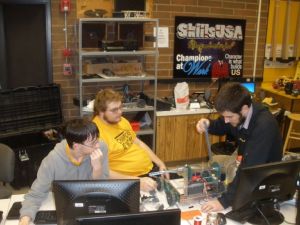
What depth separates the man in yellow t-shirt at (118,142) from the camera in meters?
2.71

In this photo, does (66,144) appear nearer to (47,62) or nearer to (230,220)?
(230,220)

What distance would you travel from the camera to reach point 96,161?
2.16 metres

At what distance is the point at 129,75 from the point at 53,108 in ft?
2.85

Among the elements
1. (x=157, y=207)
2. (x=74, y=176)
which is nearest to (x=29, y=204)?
(x=74, y=176)

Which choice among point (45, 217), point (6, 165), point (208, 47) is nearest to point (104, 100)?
point (6, 165)

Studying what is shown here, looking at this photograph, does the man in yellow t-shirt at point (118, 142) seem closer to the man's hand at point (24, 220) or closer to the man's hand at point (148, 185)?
the man's hand at point (148, 185)

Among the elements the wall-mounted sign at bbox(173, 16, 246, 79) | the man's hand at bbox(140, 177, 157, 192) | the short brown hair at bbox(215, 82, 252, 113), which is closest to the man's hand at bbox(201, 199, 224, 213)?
the man's hand at bbox(140, 177, 157, 192)

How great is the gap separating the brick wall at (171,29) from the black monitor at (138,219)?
2957 millimetres

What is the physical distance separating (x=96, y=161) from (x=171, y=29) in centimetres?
267

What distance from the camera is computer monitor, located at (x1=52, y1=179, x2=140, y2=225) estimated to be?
165cm

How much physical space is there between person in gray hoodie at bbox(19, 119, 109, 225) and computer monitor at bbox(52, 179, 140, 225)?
36 cm

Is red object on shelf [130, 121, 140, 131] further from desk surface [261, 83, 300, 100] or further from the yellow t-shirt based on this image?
desk surface [261, 83, 300, 100]

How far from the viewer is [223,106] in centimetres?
230

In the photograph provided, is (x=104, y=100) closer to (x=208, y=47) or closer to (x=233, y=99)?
(x=233, y=99)
